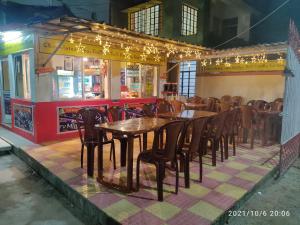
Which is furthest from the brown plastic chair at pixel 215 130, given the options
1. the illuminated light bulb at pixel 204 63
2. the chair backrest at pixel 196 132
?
the illuminated light bulb at pixel 204 63

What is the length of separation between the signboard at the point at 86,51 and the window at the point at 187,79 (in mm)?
3727

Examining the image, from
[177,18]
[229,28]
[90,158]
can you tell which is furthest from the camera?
[229,28]

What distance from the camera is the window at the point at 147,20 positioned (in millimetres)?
11109

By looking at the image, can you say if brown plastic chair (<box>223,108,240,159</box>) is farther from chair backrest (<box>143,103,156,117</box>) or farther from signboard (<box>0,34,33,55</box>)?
signboard (<box>0,34,33,55</box>)

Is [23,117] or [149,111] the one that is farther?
[23,117]

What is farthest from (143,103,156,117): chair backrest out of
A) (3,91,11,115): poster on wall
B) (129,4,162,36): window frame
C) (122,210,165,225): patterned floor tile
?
(129,4,162,36): window frame

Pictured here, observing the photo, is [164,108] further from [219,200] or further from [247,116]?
[219,200]

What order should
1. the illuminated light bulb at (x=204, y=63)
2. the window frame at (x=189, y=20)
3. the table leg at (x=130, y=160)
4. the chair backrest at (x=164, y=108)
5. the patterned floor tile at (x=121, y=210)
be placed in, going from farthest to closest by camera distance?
the window frame at (x=189, y=20), the illuminated light bulb at (x=204, y=63), the chair backrest at (x=164, y=108), the table leg at (x=130, y=160), the patterned floor tile at (x=121, y=210)

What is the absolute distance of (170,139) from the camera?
117 inches

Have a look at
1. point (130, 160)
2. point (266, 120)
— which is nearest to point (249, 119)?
point (266, 120)

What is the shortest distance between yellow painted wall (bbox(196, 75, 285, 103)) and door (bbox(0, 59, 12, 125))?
7654mm

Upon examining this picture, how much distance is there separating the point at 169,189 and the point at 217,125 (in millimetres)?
1601

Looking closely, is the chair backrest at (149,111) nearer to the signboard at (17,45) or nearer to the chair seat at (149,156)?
the chair seat at (149,156)

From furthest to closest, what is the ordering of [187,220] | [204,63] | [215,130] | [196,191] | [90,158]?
1. [204,63]
2. [215,130]
3. [90,158]
4. [196,191]
5. [187,220]
